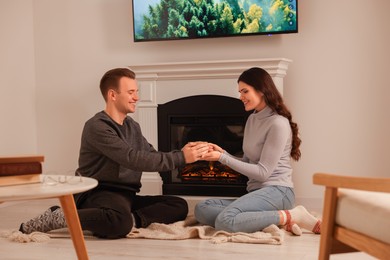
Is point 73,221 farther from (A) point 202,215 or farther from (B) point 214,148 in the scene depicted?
(B) point 214,148

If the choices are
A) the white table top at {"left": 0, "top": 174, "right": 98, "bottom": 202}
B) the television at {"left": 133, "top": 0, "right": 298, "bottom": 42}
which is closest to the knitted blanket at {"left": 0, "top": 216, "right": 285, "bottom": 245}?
the white table top at {"left": 0, "top": 174, "right": 98, "bottom": 202}

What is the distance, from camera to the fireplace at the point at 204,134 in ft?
14.0

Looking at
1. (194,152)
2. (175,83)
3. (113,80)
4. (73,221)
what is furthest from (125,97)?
(175,83)

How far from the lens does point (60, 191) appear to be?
1680 millimetres

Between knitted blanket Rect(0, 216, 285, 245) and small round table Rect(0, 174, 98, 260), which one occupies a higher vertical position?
small round table Rect(0, 174, 98, 260)

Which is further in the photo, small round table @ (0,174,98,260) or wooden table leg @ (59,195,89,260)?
wooden table leg @ (59,195,89,260)

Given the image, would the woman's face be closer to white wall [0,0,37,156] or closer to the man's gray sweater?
the man's gray sweater

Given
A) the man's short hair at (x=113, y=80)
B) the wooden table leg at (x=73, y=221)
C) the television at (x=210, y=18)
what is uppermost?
the television at (x=210, y=18)

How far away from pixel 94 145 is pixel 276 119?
915 mm

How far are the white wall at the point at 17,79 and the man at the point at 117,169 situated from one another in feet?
4.64

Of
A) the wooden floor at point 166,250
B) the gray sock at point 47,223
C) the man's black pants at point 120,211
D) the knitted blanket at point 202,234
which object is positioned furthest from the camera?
the gray sock at point 47,223

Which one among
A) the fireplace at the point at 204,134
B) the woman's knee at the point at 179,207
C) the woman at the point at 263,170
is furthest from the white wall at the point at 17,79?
the woman at the point at 263,170

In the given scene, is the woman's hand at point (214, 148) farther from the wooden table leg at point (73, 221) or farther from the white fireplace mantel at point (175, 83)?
the wooden table leg at point (73, 221)

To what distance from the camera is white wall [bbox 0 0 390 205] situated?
13.5ft
